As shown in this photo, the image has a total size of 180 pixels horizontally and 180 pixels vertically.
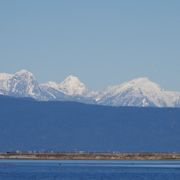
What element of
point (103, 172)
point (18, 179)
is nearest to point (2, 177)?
point (18, 179)

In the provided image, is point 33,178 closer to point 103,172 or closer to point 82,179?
point 82,179

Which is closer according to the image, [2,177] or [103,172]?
[2,177]

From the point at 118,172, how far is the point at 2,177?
29111 mm

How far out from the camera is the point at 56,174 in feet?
486

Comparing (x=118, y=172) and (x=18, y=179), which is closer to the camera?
(x=18, y=179)

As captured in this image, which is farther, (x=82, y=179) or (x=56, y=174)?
(x=56, y=174)

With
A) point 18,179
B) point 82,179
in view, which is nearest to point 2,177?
point 18,179

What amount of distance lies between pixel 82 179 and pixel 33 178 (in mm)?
9389

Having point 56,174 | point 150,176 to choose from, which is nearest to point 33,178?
point 56,174

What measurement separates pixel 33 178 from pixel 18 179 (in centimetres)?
318

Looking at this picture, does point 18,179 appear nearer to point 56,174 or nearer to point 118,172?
point 56,174

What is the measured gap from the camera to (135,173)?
500ft

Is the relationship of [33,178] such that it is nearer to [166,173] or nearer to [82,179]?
[82,179]

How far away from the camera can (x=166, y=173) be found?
15188cm
